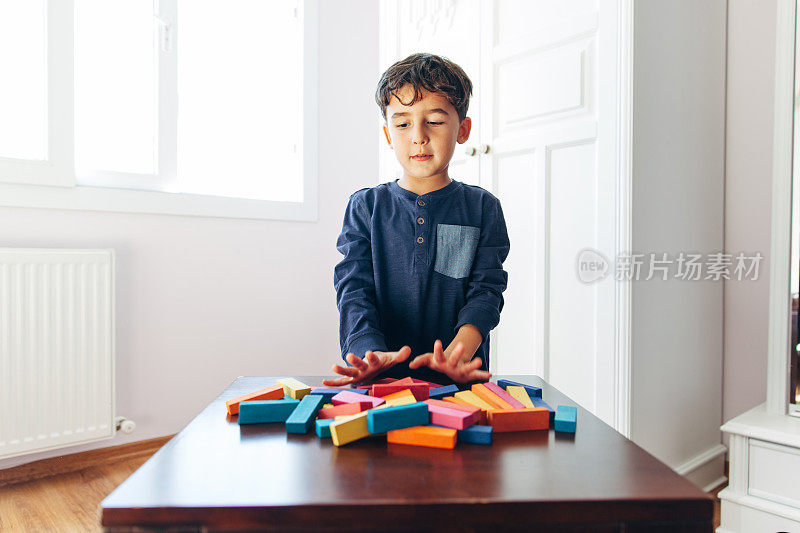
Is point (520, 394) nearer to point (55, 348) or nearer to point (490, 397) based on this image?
point (490, 397)

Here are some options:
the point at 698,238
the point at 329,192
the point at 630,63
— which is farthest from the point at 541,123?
the point at 329,192

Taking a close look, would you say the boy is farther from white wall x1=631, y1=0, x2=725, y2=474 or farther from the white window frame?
the white window frame

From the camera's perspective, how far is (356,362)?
688mm

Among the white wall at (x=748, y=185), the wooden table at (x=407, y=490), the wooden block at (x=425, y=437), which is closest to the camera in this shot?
the wooden table at (x=407, y=490)

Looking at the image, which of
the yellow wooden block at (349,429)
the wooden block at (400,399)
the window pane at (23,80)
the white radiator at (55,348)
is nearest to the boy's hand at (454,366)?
the wooden block at (400,399)

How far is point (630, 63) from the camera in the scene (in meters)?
1.37

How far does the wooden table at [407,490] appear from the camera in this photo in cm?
34

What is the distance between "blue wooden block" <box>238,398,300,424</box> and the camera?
53cm

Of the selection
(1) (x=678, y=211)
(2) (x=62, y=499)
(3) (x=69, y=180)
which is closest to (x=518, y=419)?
(1) (x=678, y=211)

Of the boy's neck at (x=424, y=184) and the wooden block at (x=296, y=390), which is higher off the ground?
the boy's neck at (x=424, y=184)

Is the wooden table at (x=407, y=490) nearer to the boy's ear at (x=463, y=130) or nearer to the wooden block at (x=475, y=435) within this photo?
the wooden block at (x=475, y=435)

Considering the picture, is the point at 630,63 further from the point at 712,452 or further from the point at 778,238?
the point at 712,452

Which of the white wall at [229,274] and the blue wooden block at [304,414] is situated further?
the white wall at [229,274]

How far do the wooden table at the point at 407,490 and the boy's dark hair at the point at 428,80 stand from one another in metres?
0.62
